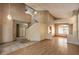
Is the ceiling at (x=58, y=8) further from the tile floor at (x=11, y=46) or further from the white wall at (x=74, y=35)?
the tile floor at (x=11, y=46)

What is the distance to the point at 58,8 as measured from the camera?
12.3 ft

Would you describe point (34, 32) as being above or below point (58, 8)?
below

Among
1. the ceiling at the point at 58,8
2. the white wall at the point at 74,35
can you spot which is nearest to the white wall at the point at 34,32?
the ceiling at the point at 58,8

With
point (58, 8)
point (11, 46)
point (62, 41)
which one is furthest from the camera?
point (62, 41)

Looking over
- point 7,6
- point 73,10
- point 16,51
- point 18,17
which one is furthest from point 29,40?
point 73,10

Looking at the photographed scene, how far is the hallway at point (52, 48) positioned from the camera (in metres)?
3.43

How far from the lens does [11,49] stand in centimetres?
352

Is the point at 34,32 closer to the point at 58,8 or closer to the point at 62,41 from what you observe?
the point at 62,41

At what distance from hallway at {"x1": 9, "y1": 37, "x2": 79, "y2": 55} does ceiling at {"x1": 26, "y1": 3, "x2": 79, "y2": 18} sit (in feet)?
2.47

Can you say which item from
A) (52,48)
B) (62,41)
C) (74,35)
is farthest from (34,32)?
(74,35)

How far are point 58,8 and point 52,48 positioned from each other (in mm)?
1227

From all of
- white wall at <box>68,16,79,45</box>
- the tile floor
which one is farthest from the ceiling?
the tile floor

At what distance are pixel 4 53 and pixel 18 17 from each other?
1.14 meters

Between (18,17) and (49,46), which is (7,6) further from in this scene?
(49,46)
